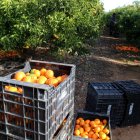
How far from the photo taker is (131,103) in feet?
20.6

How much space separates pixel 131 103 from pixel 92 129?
4.94 feet

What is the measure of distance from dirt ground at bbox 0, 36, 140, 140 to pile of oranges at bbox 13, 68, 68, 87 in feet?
9.42

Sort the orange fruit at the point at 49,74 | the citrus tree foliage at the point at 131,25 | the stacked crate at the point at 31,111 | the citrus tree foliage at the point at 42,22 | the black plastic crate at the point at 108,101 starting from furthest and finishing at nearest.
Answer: the citrus tree foliage at the point at 131,25, the citrus tree foliage at the point at 42,22, the black plastic crate at the point at 108,101, the orange fruit at the point at 49,74, the stacked crate at the point at 31,111

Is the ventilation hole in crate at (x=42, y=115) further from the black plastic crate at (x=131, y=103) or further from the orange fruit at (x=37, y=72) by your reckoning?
the black plastic crate at (x=131, y=103)

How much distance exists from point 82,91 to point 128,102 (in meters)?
2.34

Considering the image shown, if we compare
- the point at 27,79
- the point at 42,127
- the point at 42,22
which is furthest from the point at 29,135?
the point at 42,22

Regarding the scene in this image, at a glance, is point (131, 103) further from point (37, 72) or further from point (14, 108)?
point (14, 108)

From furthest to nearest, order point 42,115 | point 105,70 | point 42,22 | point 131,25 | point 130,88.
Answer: point 131,25 < point 105,70 < point 42,22 < point 130,88 < point 42,115

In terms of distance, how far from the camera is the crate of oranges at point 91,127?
500cm

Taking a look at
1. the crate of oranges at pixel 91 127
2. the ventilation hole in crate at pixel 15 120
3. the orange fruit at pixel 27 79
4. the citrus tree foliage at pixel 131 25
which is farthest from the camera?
the citrus tree foliage at pixel 131 25

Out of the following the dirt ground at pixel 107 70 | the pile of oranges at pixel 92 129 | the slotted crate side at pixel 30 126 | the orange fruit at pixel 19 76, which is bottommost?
the dirt ground at pixel 107 70

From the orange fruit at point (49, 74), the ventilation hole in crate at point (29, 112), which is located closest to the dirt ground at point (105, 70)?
the orange fruit at point (49, 74)

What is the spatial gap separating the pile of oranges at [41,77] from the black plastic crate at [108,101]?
6.89 ft

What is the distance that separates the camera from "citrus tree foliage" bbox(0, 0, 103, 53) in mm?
6434
